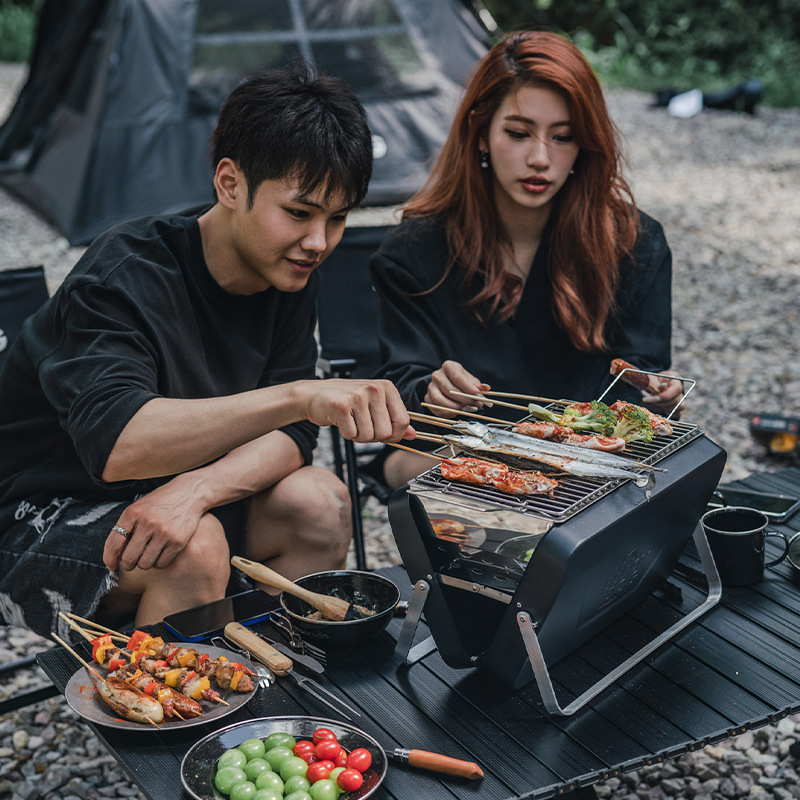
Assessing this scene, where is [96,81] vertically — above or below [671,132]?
above

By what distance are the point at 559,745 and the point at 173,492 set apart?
104cm

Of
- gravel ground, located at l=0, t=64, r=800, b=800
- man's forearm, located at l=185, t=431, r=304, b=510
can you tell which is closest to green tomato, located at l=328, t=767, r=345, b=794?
man's forearm, located at l=185, t=431, r=304, b=510

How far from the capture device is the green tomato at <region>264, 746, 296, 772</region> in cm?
156

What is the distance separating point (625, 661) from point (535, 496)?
42 centimetres

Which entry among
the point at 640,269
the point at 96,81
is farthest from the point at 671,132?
the point at 640,269

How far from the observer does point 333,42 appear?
7.66 metres

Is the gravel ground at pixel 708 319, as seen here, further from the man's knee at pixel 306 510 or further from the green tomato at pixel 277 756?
the green tomato at pixel 277 756

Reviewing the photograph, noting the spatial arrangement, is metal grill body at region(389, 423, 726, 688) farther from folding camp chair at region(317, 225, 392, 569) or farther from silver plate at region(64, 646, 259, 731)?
folding camp chair at region(317, 225, 392, 569)

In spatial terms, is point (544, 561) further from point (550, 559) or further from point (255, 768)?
point (255, 768)

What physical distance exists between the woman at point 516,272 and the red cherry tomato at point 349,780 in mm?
1334

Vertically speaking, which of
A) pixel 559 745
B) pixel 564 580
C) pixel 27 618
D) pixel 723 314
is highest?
pixel 564 580

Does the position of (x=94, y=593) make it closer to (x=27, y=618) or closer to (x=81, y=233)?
(x=27, y=618)

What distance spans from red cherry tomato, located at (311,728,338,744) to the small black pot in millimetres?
283

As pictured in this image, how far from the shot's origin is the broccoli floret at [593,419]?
2.07 meters
